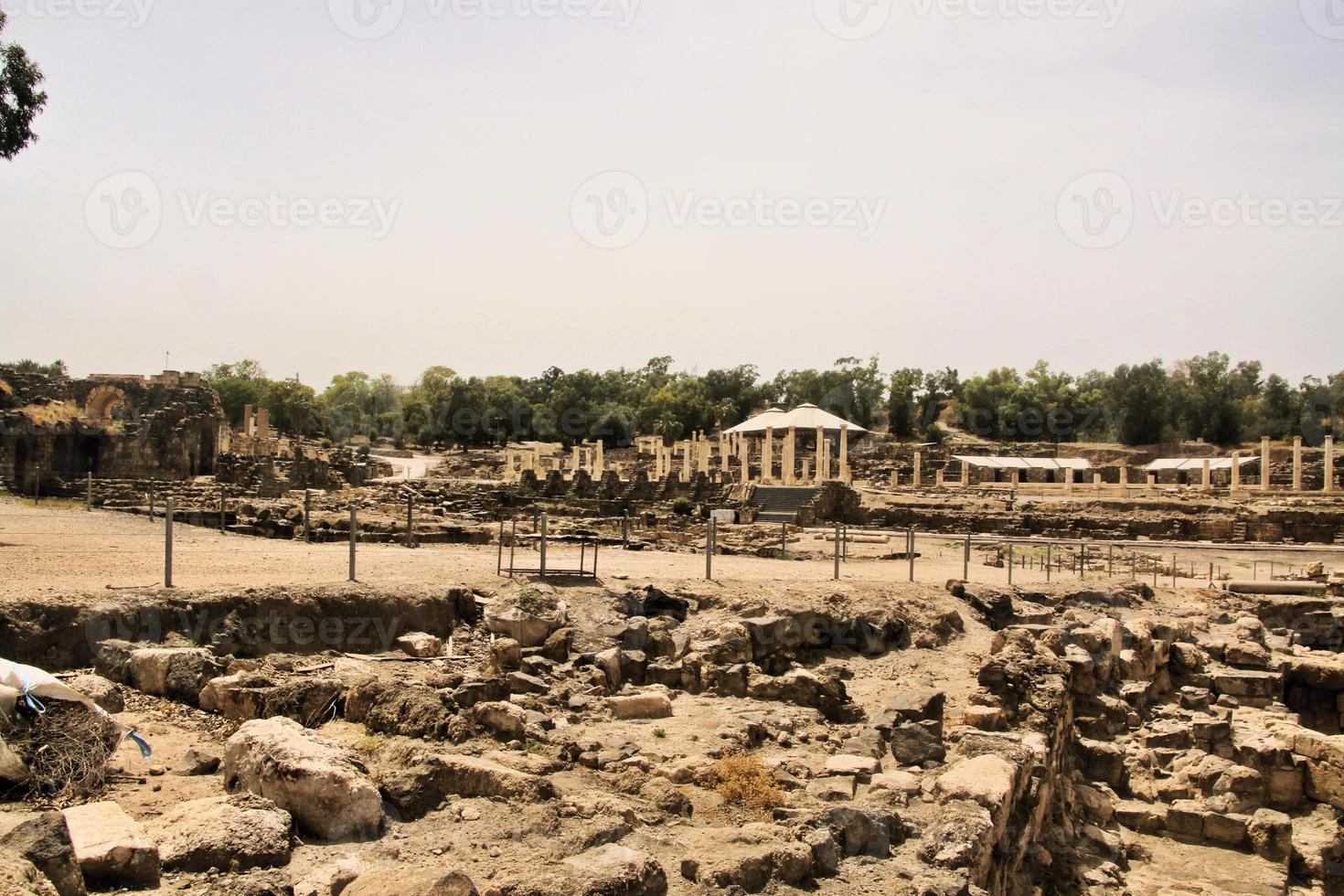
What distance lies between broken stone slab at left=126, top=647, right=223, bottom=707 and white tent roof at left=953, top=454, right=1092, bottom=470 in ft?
138

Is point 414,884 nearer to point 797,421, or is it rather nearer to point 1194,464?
point 797,421

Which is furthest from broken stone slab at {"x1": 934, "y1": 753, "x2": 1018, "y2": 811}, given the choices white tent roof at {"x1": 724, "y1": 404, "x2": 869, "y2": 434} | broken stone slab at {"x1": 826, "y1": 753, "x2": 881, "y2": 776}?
white tent roof at {"x1": 724, "y1": 404, "x2": 869, "y2": 434}

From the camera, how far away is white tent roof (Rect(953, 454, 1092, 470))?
1855 inches

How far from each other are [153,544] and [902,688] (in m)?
10.8

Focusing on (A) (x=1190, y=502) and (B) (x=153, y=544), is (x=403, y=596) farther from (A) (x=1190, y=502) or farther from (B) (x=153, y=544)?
(A) (x=1190, y=502)

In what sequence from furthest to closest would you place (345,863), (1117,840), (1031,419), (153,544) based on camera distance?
(1031,419)
(153,544)
(1117,840)
(345,863)

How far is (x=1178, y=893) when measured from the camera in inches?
337

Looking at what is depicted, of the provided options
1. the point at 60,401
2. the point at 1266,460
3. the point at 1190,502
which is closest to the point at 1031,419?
the point at 1266,460

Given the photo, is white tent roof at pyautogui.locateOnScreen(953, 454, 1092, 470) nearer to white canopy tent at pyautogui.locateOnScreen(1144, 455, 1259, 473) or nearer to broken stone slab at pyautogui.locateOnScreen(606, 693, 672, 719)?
white canopy tent at pyautogui.locateOnScreen(1144, 455, 1259, 473)

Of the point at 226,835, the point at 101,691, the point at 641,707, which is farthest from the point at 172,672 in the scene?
the point at 641,707

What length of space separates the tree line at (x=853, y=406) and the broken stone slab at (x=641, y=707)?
55463mm

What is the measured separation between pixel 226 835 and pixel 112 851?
0.55 metres

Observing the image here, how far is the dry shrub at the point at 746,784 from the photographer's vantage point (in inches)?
252

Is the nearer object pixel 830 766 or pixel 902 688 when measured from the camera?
pixel 830 766
